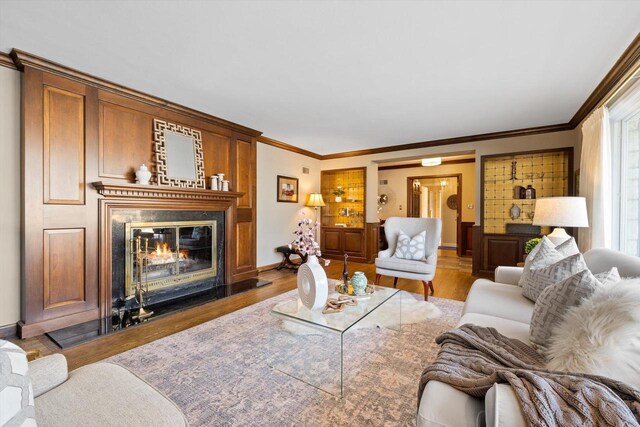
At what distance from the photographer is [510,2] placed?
1.74 m

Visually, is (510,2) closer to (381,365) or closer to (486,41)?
(486,41)

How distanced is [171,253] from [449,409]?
3.46 metres

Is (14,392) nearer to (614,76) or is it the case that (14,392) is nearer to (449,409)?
(449,409)

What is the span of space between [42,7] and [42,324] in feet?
8.22

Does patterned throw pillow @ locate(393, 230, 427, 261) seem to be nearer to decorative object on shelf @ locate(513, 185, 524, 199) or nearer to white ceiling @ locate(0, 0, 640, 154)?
white ceiling @ locate(0, 0, 640, 154)

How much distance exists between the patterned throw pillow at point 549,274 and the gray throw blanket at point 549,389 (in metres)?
0.79

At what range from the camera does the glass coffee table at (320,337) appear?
1830mm

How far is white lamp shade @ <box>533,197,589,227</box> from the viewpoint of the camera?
2.82 m

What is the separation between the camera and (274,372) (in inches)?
75.4

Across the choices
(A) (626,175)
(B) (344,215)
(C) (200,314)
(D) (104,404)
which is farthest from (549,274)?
(B) (344,215)

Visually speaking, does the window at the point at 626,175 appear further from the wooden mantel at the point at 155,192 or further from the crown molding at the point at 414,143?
the wooden mantel at the point at 155,192

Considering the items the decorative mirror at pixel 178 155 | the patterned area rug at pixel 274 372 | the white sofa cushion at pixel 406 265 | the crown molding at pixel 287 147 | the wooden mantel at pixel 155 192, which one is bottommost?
the patterned area rug at pixel 274 372

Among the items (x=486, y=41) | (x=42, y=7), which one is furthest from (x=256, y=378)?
(x=486, y=41)

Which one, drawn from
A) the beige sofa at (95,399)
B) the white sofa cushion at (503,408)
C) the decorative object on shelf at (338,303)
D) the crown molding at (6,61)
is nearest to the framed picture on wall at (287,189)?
the decorative object on shelf at (338,303)
